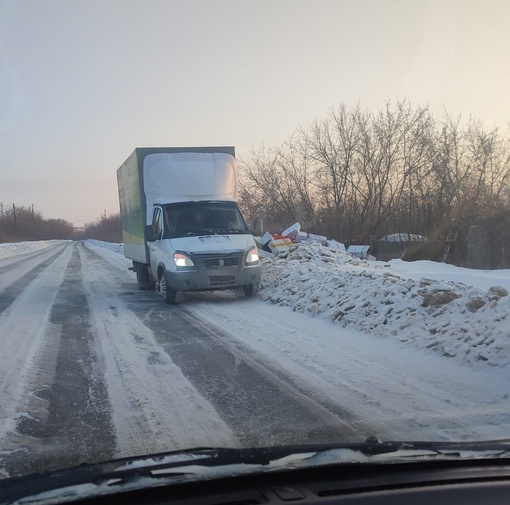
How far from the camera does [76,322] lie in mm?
9781

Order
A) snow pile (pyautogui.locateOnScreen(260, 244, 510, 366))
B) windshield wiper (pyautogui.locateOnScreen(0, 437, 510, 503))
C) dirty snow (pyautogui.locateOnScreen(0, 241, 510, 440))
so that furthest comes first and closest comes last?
snow pile (pyautogui.locateOnScreen(260, 244, 510, 366)) → dirty snow (pyautogui.locateOnScreen(0, 241, 510, 440)) → windshield wiper (pyautogui.locateOnScreen(0, 437, 510, 503))

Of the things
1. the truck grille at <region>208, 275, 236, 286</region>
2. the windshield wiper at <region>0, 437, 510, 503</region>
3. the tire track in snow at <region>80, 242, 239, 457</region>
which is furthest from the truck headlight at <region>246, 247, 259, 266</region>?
the windshield wiper at <region>0, 437, 510, 503</region>

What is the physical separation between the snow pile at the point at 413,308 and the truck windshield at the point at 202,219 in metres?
1.84

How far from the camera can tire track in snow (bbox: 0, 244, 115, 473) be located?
4.01 m

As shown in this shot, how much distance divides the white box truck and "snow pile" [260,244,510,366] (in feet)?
4.57

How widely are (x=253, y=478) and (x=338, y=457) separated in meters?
0.51

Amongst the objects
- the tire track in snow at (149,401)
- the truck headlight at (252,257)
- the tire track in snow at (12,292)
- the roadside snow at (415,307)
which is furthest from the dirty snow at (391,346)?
the tire track in snow at (12,292)

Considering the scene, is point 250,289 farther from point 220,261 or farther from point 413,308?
point 413,308

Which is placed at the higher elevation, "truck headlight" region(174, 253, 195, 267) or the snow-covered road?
"truck headlight" region(174, 253, 195, 267)

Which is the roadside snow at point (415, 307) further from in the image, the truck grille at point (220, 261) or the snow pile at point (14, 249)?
the snow pile at point (14, 249)

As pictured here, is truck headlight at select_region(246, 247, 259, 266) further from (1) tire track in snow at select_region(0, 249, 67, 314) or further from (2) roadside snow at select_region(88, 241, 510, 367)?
(1) tire track in snow at select_region(0, 249, 67, 314)

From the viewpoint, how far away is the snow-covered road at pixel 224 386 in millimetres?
4398

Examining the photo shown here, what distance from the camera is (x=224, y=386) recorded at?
578 centimetres

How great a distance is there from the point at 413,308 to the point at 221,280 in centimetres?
467
